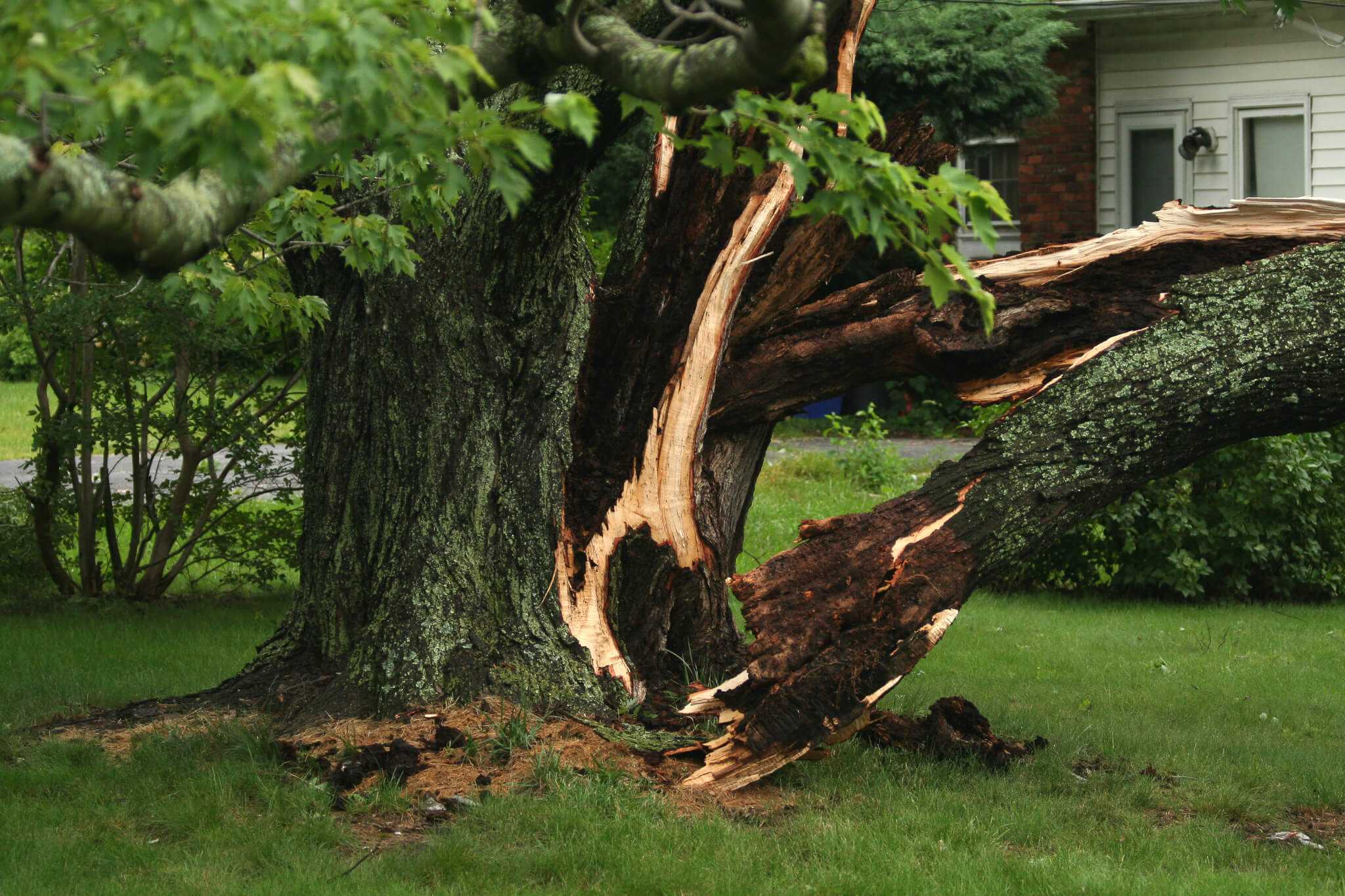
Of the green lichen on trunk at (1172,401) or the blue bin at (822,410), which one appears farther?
the blue bin at (822,410)

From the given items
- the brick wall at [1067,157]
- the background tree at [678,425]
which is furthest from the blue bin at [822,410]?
the background tree at [678,425]

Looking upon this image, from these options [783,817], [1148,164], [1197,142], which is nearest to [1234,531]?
[783,817]

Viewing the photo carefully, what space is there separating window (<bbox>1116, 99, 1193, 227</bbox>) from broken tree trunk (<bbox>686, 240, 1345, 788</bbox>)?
12506 millimetres

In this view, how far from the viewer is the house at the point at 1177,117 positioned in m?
15.4

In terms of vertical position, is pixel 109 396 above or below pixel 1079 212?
below

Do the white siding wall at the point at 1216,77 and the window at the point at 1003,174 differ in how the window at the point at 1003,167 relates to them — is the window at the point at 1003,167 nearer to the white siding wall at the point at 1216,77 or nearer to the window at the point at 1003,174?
the window at the point at 1003,174

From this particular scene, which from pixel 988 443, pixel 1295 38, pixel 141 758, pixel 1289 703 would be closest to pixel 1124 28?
pixel 1295 38

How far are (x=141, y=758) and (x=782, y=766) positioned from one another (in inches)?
94.3

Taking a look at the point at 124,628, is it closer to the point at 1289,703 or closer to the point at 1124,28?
the point at 1289,703

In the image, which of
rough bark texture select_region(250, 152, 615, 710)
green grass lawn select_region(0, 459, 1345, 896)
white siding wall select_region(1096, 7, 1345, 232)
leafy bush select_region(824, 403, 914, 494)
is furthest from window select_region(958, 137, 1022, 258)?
rough bark texture select_region(250, 152, 615, 710)

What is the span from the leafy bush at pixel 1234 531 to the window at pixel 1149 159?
847 cm

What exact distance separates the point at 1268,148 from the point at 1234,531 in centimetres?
922

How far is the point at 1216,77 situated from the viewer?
1597 centimetres

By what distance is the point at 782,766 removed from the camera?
4730 millimetres
